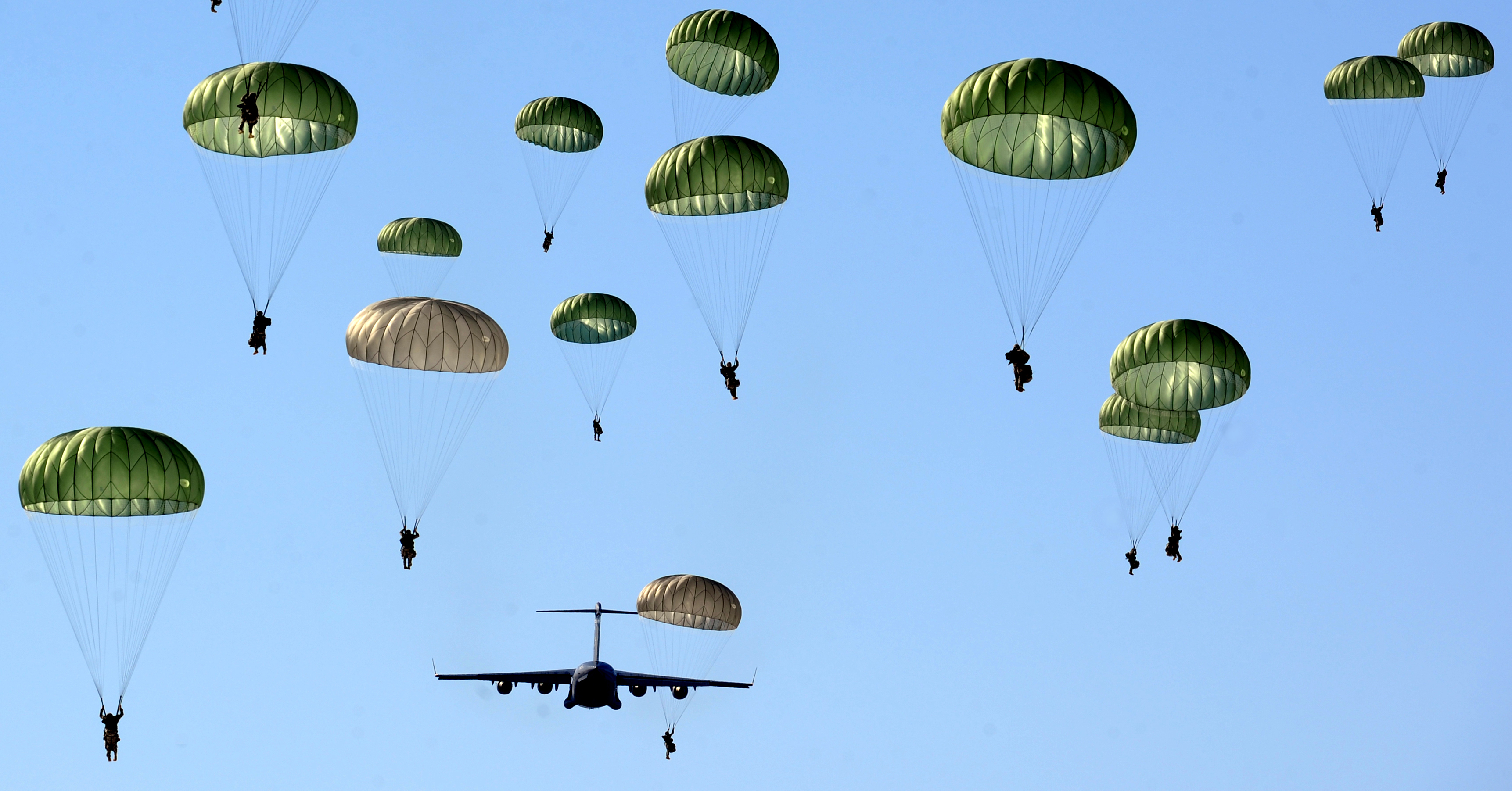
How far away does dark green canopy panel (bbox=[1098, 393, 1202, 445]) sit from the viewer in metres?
A: 56.2

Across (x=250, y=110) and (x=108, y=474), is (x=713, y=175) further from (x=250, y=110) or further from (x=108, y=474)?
(x=108, y=474)

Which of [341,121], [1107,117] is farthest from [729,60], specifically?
[1107,117]

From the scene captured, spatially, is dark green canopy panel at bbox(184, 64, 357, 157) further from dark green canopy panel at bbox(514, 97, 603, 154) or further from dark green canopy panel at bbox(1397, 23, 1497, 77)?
dark green canopy panel at bbox(1397, 23, 1497, 77)

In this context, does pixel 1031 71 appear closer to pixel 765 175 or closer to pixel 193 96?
pixel 765 175

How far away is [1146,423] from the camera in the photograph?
184 ft

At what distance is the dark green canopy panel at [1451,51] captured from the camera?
60750 mm

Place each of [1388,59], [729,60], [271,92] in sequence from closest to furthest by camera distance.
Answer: [271,92]
[729,60]
[1388,59]

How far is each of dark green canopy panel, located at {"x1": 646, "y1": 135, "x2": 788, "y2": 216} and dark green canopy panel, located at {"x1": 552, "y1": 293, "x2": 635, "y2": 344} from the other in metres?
13.6

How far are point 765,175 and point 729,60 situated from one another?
6.89 meters

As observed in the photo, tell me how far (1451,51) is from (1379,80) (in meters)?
3.39

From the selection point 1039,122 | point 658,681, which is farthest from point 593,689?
point 1039,122

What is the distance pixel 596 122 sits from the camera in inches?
2490

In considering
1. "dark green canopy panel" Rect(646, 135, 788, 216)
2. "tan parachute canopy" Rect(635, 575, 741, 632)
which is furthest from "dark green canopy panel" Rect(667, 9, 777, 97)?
"tan parachute canopy" Rect(635, 575, 741, 632)

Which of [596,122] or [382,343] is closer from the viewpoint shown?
[382,343]
